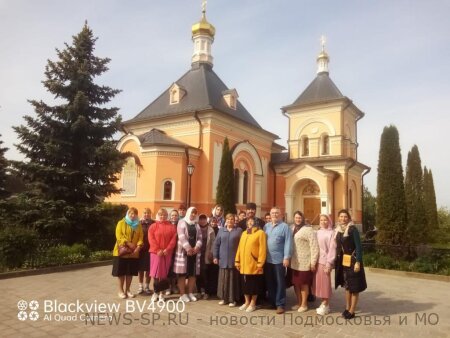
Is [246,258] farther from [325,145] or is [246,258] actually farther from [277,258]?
[325,145]

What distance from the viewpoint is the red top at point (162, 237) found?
669cm

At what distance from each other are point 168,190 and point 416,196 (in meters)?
13.7

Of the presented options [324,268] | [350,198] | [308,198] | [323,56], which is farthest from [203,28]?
[324,268]

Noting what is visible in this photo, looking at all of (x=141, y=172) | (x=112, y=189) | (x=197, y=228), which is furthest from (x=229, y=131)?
(x=197, y=228)

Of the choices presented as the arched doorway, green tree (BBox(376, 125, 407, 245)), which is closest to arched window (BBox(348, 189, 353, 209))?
the arched doorway

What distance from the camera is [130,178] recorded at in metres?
20.3

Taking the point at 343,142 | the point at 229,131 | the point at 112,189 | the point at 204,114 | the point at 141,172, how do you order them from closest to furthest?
the point at 112,189
the point at 141,172
the point at 204,114
the point at 229,131
the point at 343,142

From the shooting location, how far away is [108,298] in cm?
673

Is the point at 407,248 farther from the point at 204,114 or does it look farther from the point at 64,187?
the point at 204,114

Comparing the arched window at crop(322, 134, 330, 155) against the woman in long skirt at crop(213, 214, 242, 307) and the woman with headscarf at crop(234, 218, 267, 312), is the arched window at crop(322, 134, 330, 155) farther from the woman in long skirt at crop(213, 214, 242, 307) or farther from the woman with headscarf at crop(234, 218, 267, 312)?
the woman with headscarf at crop(234, 218, 267, 312)

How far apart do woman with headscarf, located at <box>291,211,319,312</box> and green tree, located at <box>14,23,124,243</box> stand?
24.8ft

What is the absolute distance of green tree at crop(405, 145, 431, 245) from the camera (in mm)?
16609

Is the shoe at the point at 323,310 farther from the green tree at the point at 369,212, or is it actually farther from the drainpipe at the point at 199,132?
the green tree at the point at 369,212

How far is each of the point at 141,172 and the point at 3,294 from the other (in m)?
13.4
